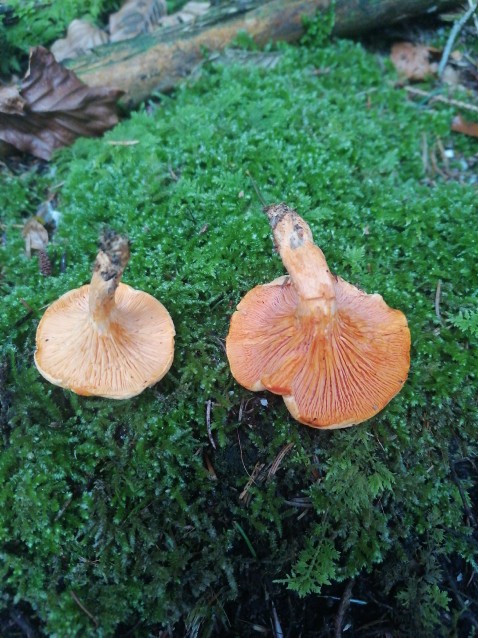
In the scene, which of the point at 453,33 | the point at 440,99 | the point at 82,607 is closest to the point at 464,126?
Result: the point at 440,99

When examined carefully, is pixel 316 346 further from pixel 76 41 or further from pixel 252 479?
pixel 76 41

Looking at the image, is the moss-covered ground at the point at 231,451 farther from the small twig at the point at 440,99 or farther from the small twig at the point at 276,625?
the small twig at the point at 440,99

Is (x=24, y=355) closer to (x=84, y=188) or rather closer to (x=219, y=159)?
(x=84, y=188)

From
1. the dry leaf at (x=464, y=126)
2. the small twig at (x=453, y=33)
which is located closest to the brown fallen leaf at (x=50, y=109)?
the dry leaf at (x=464, y=126)

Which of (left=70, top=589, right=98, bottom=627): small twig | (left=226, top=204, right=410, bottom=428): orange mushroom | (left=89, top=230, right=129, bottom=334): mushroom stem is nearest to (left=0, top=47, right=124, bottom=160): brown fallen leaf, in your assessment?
(left=89, top=230, right=129, bottom=334): mushroom stem

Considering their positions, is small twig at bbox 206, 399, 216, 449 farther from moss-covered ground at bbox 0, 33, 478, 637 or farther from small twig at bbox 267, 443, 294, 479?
small twig at bbox 267, 443, 294, 479
